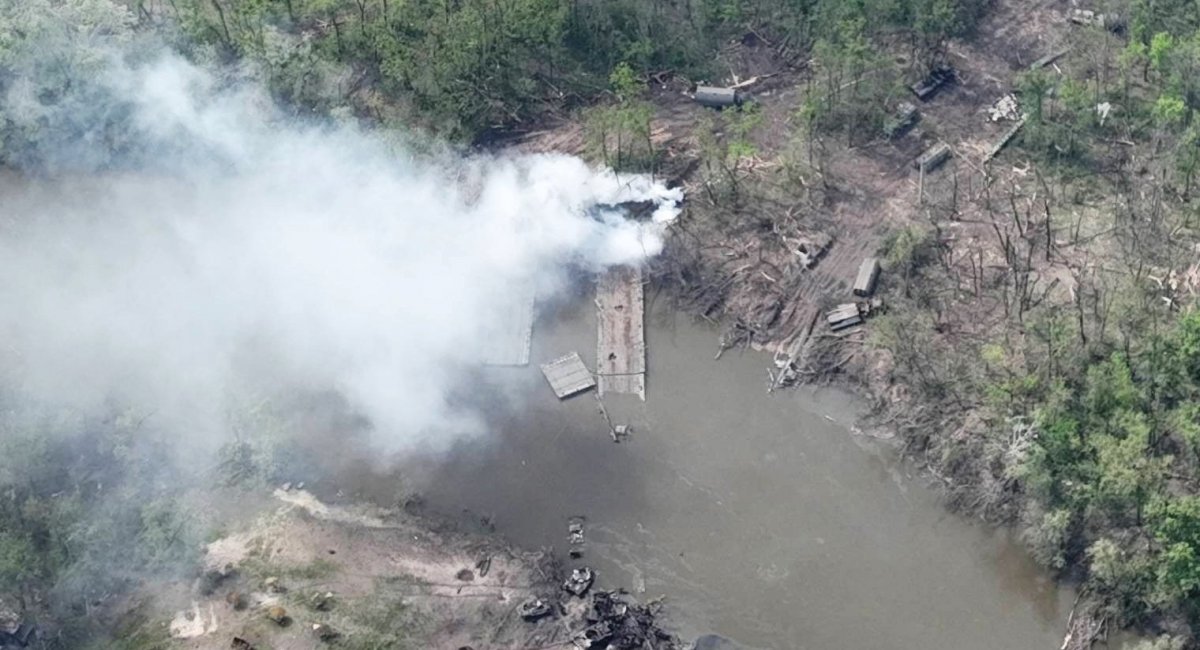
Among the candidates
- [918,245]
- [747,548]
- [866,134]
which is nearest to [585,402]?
[747,548]

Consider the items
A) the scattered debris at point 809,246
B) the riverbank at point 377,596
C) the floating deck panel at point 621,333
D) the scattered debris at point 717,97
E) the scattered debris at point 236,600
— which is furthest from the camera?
the scattered debris at point 717,97

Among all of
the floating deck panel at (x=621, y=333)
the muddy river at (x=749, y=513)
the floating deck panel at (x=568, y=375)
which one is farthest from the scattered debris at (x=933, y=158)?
the floating deck panel at (x=568, y=375)

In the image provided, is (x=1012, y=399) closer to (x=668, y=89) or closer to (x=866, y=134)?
(x=866, y=134)

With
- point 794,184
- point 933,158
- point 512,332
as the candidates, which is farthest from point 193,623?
point 933,158

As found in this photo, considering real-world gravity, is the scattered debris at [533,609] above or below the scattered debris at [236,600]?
below

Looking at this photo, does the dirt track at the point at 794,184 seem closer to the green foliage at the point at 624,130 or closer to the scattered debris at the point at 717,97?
the scattered debris at the point at 717,97

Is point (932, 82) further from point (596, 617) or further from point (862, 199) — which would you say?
point (596, 617)

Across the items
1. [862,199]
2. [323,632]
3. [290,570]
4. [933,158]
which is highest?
[933,158]
